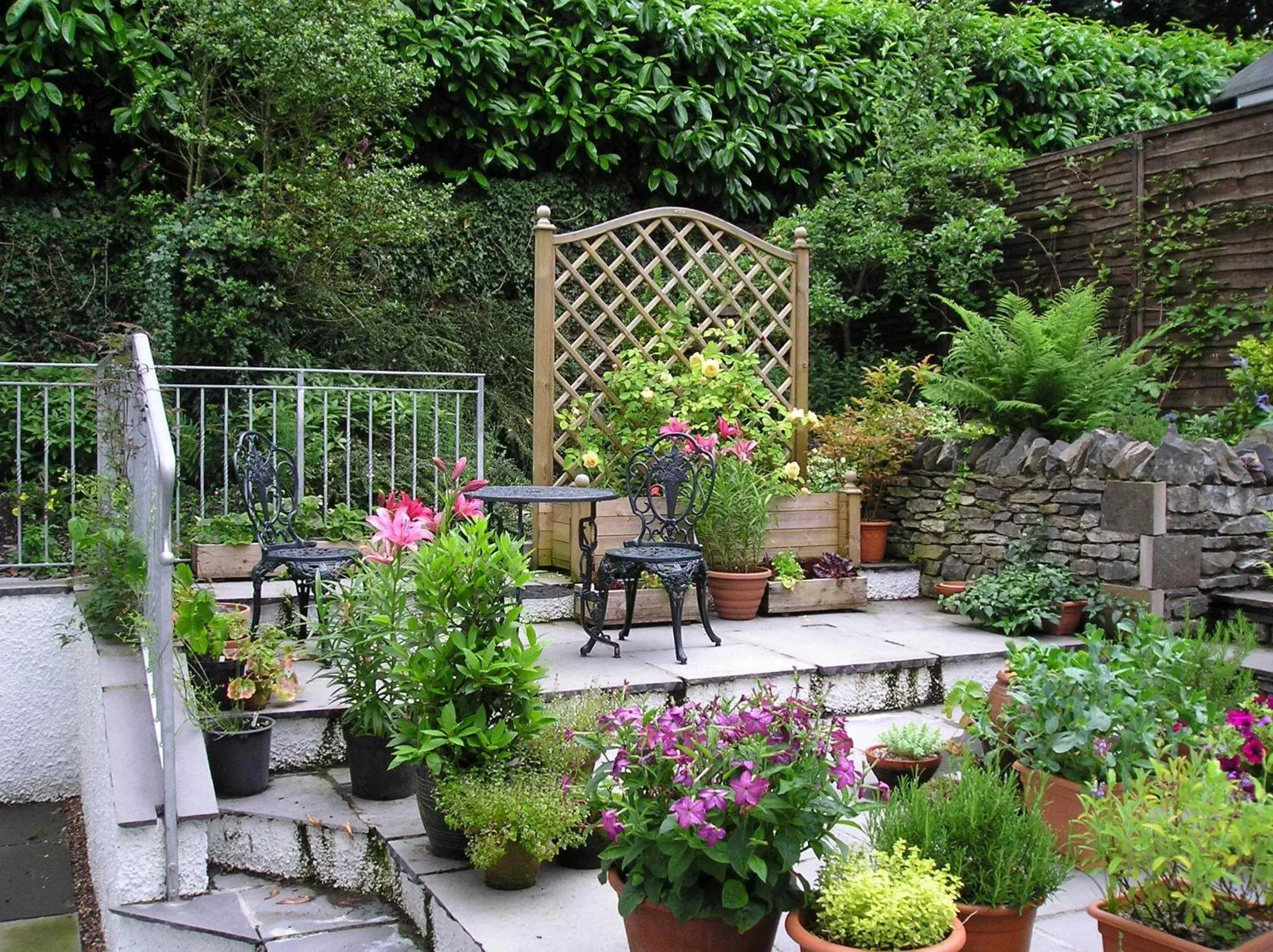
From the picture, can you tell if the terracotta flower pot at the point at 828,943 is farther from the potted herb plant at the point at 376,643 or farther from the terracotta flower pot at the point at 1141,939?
the potted herb plant at the point at 376,643

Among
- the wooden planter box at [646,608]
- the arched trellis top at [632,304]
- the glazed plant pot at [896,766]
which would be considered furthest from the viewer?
the arched trellis top at [632,304]

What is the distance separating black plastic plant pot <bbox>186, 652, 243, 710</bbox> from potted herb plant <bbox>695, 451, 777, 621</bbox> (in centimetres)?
232

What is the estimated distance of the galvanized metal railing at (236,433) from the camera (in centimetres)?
519

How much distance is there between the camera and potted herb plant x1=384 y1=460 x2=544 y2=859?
8.89ft

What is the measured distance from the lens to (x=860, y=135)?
26.8 ft

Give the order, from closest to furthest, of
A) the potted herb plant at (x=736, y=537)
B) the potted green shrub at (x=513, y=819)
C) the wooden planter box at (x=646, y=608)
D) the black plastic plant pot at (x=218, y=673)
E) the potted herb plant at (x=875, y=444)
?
the potted green shrub at (x=513, y=819), the black plastic plant pot at (x=218, y=673), the wooden planter box at (x=646, y=608), the potted herb plant at (x=736, y=537), the potted herb plant at (x=875, y=444)

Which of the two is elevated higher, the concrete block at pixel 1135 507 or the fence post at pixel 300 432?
the fence post at pixel 300 432

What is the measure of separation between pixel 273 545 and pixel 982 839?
294cm

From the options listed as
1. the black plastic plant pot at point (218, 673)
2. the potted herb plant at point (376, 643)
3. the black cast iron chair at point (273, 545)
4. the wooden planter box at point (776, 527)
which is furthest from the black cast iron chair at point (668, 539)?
the black plastic plant pot at point (218, 673)

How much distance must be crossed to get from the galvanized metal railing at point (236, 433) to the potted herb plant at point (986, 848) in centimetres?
322

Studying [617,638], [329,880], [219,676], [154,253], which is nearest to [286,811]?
[329,880]

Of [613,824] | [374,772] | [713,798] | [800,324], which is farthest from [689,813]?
[800,324]

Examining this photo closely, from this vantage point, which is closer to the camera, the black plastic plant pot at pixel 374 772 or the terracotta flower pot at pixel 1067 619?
the black plastic plant pot at pixel 374 772

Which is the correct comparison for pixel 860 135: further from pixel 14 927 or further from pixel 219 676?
pixel 14 927
